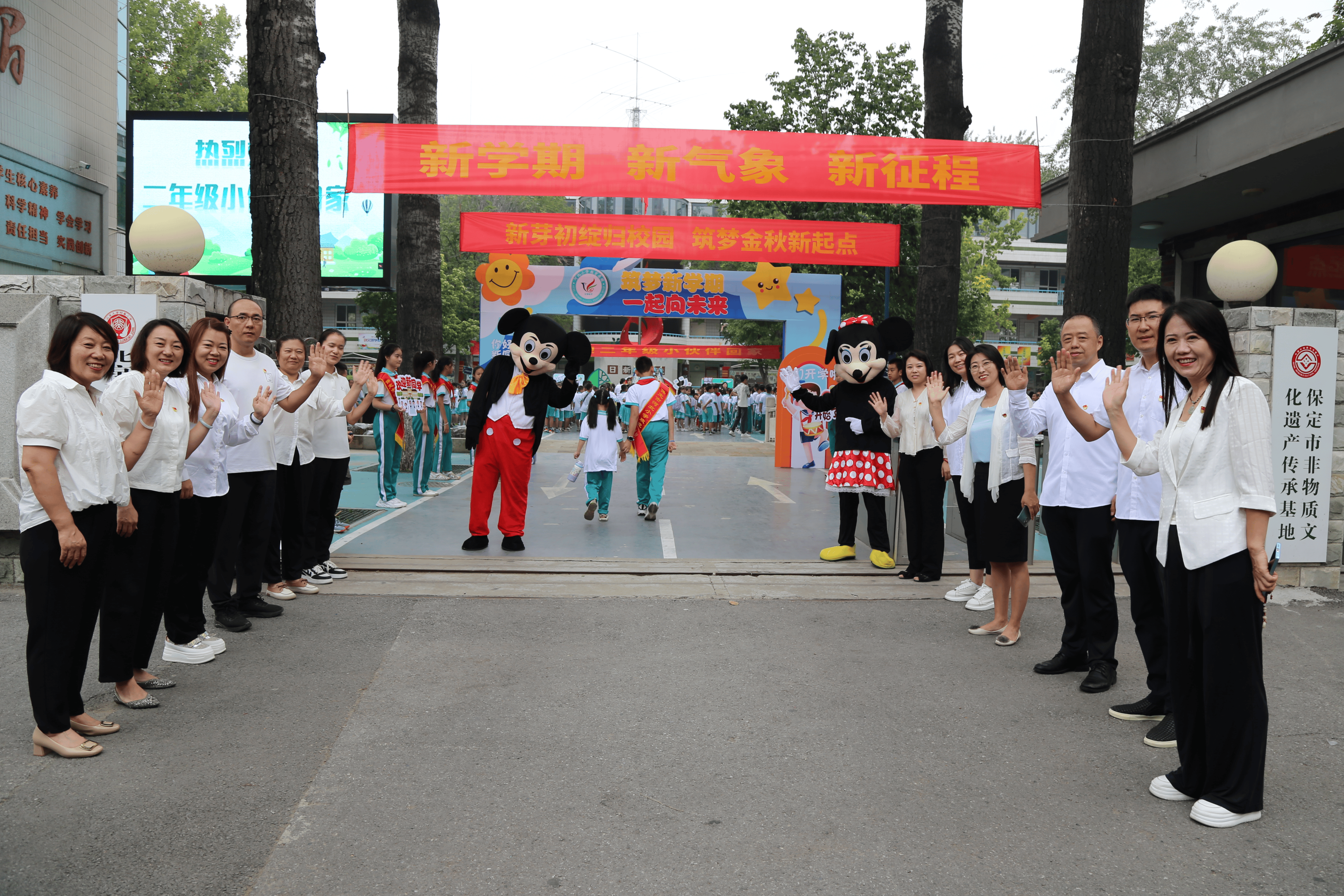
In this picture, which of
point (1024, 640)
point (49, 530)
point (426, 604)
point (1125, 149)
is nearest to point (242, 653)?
point (426, 604)

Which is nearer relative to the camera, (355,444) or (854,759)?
(854,759)

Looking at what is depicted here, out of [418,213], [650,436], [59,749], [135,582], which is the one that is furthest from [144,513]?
[418,213]

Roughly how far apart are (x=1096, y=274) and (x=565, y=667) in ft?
19.4

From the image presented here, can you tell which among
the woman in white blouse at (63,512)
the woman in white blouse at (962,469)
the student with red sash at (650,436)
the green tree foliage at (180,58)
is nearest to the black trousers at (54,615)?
the woman in white blouse at (63,512)

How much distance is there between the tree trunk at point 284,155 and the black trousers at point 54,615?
461 cm

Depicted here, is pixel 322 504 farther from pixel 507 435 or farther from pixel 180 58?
pixel 180 58

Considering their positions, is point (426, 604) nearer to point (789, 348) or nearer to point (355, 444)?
point (789, 348)

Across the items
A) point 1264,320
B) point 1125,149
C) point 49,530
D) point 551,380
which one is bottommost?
point 49,530

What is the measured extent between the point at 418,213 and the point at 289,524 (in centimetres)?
807

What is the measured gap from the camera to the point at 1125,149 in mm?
8289

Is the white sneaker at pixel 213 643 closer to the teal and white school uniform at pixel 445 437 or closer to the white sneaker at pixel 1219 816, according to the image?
the white sneaker at pixel 1219 816

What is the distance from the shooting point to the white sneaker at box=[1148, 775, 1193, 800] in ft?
11.6

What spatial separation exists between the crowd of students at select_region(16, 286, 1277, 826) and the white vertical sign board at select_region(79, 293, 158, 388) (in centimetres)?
86

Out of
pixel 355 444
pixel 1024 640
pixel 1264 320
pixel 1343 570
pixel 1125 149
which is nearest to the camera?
pixel 1024 640
